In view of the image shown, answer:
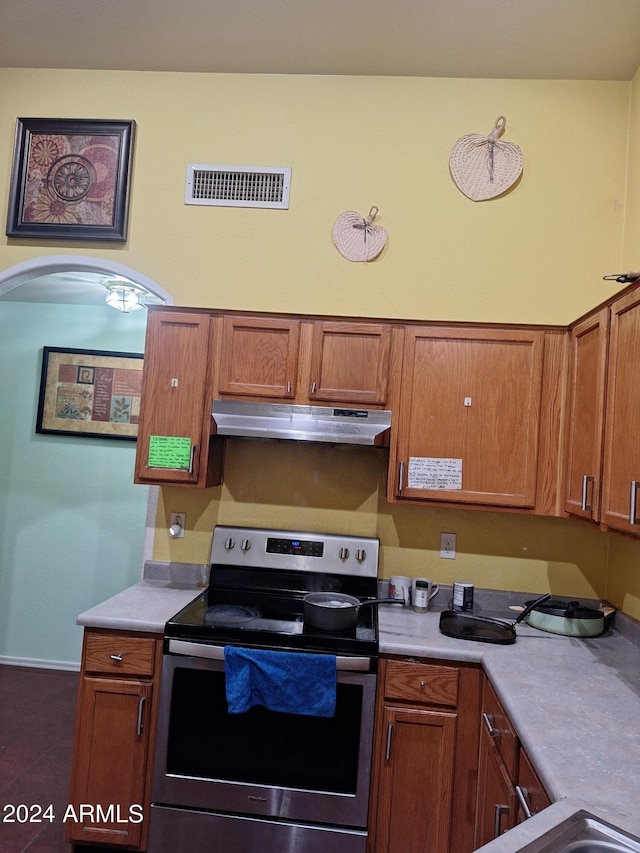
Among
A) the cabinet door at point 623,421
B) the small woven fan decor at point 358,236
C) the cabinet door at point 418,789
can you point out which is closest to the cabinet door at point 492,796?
the cabinet door at point 418,789

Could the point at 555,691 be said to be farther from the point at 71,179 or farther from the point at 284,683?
the point at 71,179

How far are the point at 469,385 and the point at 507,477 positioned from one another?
1.34 feet

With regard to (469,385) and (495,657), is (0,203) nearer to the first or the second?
(469,385)

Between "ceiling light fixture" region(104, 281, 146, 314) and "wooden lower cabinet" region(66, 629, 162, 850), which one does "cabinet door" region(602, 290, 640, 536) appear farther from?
"ceiling light fixture" region(104, 281, 146, 314)

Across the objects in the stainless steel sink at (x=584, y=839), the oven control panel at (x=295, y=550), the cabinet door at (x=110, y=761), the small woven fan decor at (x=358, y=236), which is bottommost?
the cabinet door at (x=110, y=761)

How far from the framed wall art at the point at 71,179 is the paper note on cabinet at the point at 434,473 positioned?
1.80m

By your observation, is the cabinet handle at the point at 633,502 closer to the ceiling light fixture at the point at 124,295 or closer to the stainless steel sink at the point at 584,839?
the stainless steel sink at the point at 584,839

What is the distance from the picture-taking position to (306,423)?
2.38 meters

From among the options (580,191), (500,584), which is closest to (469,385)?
(500,584)

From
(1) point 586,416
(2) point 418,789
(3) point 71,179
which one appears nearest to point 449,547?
(1) point 586,416

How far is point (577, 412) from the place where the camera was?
2.23 m

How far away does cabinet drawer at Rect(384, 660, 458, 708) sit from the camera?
6.62 ft

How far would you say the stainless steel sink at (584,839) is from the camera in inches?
38.3

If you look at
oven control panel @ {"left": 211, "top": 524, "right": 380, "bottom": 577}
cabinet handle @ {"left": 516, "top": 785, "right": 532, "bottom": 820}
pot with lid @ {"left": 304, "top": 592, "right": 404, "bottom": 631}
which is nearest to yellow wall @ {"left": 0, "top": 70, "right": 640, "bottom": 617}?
oven control panel @ {"left": 211, "top": 524, "right": 380, "bottom": 577}
